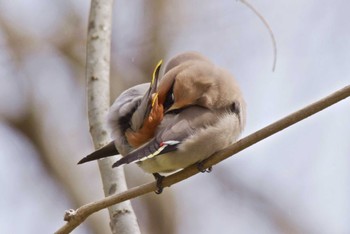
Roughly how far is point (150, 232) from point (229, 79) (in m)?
2.53

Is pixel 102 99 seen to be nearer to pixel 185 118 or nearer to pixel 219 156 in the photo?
pixel 185 118

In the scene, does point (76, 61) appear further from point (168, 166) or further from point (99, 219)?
point (168, 166)

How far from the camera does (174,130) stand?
92.7 inches

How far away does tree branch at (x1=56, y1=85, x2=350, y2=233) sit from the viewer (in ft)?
6.44

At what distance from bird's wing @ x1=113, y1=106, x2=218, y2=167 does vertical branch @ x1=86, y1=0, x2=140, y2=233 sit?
41 cm

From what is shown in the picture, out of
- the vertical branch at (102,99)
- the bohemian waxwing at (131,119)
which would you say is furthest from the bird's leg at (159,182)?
the vertical branch at (102,99)

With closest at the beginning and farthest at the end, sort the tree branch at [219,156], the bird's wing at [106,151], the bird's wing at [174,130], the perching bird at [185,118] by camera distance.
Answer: the tree branch at [219,156]
the bird's wing at [174,130]
the perching bird at [185,118]
the bird's wing at [106,151]

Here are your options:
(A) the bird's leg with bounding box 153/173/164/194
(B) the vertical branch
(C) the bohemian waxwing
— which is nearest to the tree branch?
(A) the bird's leg with bounding box 153/173/164/194

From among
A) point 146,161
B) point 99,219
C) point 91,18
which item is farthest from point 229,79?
point 99,219

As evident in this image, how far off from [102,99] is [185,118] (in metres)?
0.56

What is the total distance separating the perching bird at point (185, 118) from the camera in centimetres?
236

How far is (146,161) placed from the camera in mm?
2424

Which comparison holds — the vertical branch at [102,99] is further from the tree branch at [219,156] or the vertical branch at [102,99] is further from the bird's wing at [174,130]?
the bird's wing at [174,130]

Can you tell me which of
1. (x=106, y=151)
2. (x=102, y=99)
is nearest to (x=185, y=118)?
(x=106, y=151)
